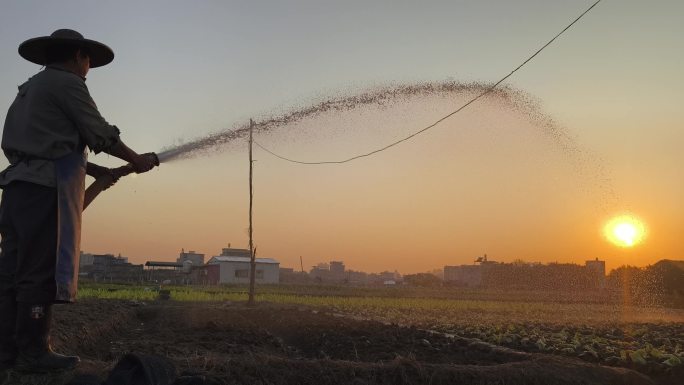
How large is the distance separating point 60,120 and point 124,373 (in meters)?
1.87

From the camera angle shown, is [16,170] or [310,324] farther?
[310,324]

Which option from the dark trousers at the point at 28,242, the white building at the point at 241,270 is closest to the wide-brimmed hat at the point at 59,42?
the dark trousers at the point at 28,242

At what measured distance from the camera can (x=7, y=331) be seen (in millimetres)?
3924

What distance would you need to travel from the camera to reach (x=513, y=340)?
11.3 m

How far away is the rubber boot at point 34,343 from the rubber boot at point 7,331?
2.4 inches

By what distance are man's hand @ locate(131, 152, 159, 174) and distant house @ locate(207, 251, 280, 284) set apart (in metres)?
64.2

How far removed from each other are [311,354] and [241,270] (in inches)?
2409

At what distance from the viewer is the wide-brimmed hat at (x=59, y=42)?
4262 mm

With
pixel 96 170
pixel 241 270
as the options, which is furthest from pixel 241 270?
pixel 96 170

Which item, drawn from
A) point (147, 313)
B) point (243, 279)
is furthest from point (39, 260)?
point (243, 279)

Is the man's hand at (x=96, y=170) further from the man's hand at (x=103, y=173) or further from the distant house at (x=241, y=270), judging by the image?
the distant house at (x=241, y=270)

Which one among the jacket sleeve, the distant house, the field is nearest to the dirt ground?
the field

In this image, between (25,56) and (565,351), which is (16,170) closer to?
(25,56)

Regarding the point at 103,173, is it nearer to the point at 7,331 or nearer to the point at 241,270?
the point at 7,331
